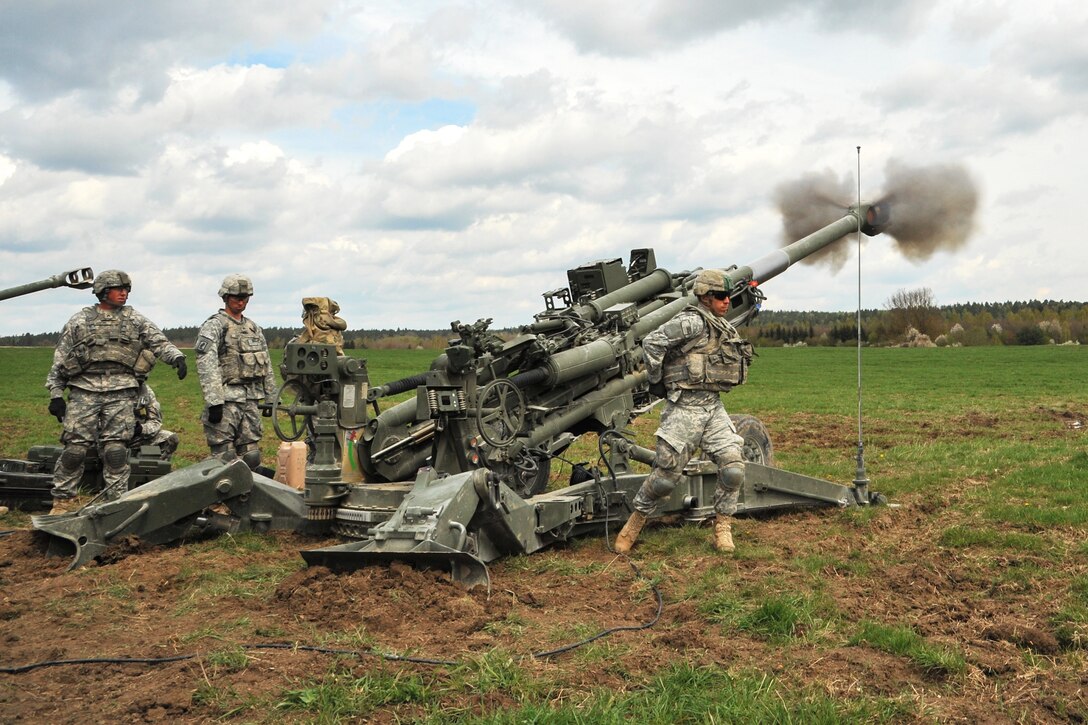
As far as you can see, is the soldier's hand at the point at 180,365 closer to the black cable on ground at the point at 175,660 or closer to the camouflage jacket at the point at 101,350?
the camouflage jacket at the point at 101,350

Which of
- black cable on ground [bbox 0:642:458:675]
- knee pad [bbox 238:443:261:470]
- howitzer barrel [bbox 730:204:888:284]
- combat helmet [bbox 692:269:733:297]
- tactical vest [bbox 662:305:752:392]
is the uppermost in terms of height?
howitzer barrel [bbox 730:204:888:284]

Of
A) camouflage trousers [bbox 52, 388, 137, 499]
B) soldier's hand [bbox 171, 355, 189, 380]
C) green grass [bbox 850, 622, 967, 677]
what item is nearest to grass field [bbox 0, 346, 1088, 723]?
green grass [bbox 850, 622, 967, 677]

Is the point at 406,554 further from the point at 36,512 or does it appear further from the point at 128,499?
the point at 36,512

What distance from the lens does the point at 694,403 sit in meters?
7.68

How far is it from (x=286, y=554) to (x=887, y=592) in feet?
13.5

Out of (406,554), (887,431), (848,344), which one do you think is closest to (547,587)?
(406,554)

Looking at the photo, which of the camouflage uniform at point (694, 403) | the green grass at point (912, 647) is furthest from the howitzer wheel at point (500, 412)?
the green grass at point (912, 647)

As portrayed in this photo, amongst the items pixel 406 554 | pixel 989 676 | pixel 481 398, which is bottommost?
pixel 989 676

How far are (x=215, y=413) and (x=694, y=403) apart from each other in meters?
4.27

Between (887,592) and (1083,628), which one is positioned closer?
(1083,628)

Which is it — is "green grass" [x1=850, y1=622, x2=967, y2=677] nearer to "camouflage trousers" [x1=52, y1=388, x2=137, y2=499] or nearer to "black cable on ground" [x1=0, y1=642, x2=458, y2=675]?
"black cable on ground" [x1=0, y1=642, x2=458, y2=675]

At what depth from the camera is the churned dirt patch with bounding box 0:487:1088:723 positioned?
4.54 m

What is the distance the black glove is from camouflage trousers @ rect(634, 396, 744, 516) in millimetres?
3875

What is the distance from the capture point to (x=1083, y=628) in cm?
532
